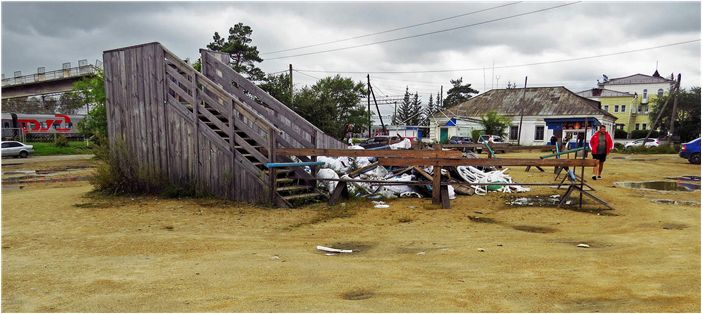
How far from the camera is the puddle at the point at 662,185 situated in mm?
13016

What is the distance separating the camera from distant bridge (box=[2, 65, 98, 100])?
159 ft

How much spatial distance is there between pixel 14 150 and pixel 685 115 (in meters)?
72.0

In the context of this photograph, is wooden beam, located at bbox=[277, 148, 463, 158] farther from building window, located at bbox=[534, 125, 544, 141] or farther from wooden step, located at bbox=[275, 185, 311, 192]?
building window, located at bbox=[534, 125, 544, 141]

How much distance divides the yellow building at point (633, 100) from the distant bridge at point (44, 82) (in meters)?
73.8

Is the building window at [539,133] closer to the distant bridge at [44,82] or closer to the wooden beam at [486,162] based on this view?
the wooden beam at [486,162]

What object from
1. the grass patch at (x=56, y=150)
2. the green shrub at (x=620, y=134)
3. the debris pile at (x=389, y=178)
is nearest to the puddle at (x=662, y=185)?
the debris pile at (x=389, y=178)

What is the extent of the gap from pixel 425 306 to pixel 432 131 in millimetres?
52107

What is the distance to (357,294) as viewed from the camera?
13.8ft

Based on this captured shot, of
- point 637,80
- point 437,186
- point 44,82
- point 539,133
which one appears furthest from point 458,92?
point 437,186

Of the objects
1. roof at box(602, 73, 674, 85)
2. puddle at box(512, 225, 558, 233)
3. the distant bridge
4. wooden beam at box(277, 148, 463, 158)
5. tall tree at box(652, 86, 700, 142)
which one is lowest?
puddle at box(512, 225, 558, 233)

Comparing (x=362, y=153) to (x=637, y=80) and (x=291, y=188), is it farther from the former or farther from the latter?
(x=637, y=80)

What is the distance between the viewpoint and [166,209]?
9500 millimetres

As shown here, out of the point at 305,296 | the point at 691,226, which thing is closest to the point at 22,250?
the point at 305,296

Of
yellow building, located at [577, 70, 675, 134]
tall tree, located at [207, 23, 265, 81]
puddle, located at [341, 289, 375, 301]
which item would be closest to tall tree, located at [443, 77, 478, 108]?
yellow building, located at [577, 70, 675, 134]
